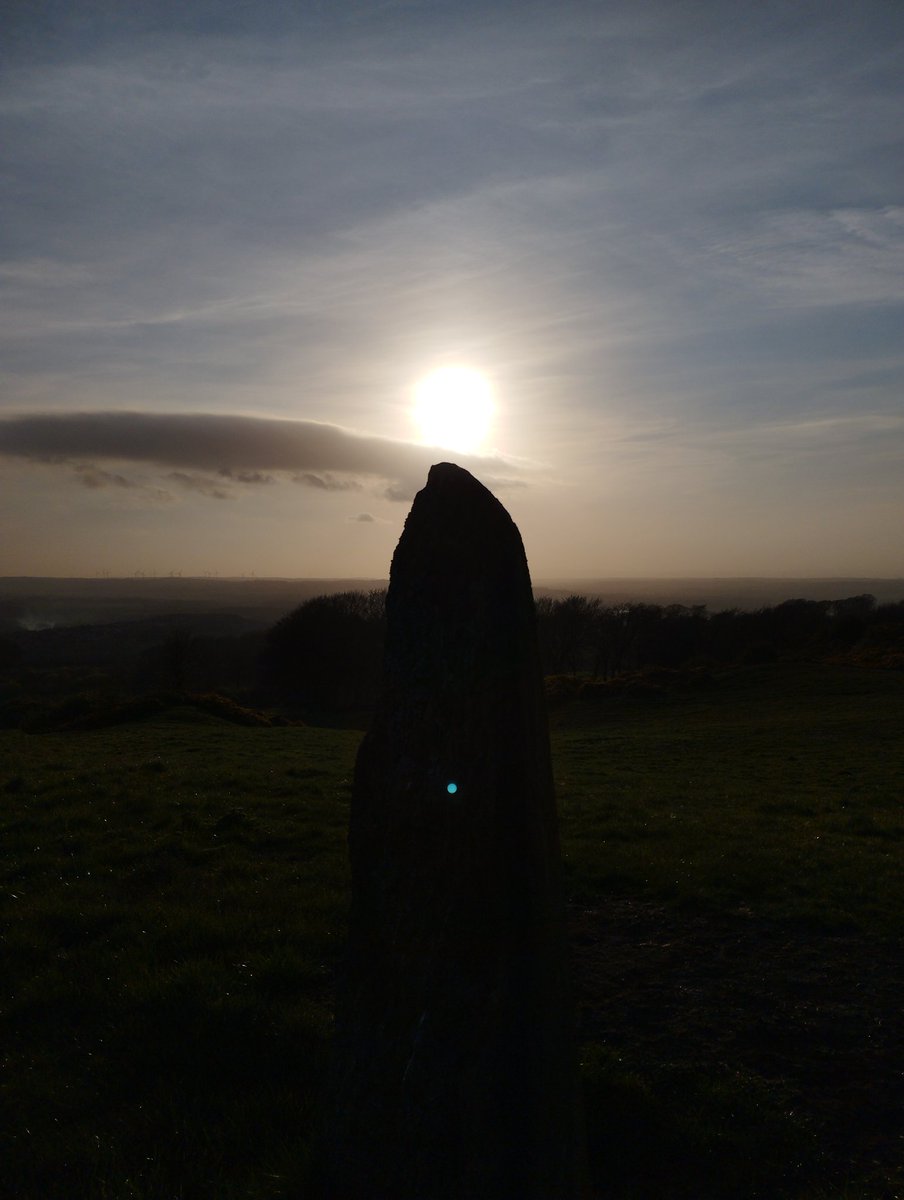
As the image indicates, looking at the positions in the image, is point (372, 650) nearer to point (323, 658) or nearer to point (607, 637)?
point (323, 658)

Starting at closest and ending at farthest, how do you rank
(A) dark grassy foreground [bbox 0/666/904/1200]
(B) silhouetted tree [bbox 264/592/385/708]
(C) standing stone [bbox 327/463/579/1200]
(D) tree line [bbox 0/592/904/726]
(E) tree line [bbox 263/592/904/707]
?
(C) standing stone [bbox 327/463/579/1200]
(A) dark grassy foreground [bbox 0/666/904/1200]
(D) tree line [bbox 0/592/904/726]
(E) tree line [bbox 263/592/904/707]
(B) silhouetted tree [bbox 264/592/385/708]

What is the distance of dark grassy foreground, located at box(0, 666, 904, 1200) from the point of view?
4.76 meters

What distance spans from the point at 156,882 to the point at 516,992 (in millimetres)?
6810

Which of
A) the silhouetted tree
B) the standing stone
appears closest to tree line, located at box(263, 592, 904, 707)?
the silhouetted tree

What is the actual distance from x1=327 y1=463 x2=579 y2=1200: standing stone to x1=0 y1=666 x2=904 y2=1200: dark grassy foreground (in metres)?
0.86

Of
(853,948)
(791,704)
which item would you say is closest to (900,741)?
(791,704)

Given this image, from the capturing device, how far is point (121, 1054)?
5.66 m

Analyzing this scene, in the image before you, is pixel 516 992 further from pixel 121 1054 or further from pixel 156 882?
pixel 156 882

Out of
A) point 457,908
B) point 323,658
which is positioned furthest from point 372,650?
point 457,908

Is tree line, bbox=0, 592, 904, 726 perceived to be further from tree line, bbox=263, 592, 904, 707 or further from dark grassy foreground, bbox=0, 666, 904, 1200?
dark grassy foreground, bbox=0, 666, 904, 1200

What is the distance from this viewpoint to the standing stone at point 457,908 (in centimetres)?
384

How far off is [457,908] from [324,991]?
10.8 ft

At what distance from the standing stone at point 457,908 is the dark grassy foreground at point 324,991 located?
86cm

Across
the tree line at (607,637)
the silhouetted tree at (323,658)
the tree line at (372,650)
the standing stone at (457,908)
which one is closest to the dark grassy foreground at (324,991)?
the standing stone at (457,908)
